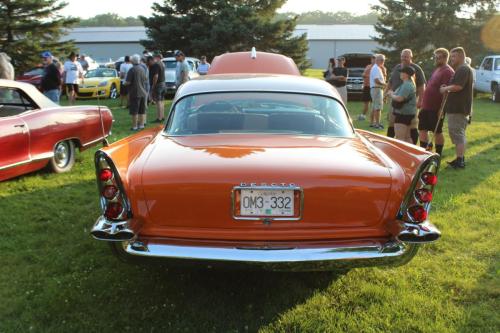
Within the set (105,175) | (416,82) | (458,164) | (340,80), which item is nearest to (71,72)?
(340,80)

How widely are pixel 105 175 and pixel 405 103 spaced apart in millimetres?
5303

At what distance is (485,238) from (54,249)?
13.0ft

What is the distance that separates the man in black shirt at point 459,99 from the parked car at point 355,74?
10563 millimetres

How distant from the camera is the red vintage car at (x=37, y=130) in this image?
5621mm

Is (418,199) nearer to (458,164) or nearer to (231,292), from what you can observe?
(231,292)

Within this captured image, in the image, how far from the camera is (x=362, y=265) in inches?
113

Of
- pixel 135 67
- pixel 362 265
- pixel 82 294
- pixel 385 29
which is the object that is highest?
pixel 385 29

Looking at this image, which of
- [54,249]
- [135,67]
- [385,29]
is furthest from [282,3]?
[54,249]

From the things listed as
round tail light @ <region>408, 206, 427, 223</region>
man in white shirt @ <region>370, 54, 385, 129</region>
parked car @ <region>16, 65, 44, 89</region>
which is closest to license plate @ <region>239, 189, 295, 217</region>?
round tail light @ <region>408, 206, 427, 223</region>

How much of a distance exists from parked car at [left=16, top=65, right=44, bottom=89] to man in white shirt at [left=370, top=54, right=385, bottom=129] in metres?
12.1

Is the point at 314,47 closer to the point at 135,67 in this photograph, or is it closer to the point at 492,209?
the point at 135,67

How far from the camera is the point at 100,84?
17.3 metres

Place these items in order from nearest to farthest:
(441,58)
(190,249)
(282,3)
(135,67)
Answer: (190,249)
(441,58)
(135,67)
(282,3)

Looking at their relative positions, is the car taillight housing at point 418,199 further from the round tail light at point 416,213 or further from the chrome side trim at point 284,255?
the chrome side trim at point 284,255
